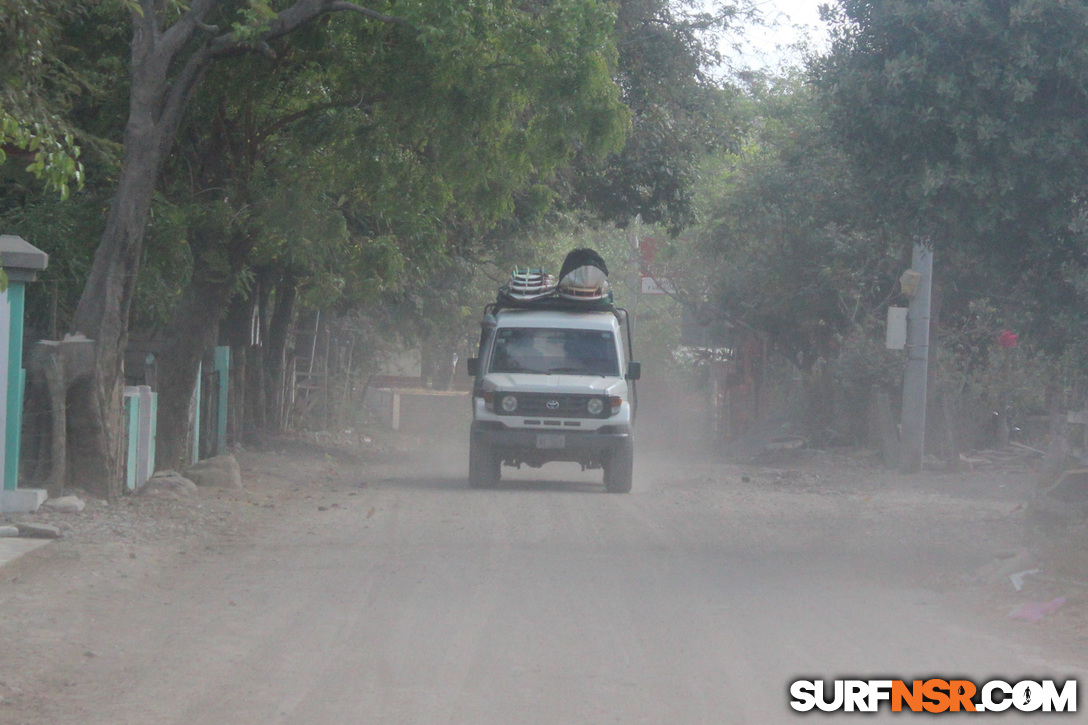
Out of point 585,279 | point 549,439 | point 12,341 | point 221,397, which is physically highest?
point 585,279

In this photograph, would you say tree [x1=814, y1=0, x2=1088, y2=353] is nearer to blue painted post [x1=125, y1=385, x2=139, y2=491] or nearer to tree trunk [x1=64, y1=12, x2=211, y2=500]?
tree trunk [x1=64, y1=12, x2=211, y2=500]

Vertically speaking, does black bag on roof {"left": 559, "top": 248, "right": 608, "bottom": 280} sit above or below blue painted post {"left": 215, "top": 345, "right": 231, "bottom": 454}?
above

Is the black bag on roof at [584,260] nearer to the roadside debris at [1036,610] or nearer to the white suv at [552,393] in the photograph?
the white suv at [552,393]

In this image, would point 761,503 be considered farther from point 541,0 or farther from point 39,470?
point 39,470

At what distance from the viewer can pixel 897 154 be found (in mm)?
9859

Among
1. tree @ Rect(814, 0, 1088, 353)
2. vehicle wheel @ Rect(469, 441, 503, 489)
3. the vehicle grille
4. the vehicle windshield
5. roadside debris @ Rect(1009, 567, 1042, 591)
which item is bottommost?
vehicle wheel @ Rect(469, 441, 503, 489)

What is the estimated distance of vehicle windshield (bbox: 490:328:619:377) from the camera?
53.2ft

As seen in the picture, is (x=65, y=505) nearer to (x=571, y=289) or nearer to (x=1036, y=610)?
(x=571, y=289)

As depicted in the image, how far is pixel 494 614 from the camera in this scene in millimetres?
7398

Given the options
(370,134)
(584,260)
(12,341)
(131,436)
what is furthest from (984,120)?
(131,436)

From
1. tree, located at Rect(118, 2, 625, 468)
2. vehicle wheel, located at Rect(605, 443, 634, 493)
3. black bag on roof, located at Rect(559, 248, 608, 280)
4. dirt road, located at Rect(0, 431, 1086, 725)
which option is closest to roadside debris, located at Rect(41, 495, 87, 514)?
dirt road, located at Rect(0, 431, 1086, 725)

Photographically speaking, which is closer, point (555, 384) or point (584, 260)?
point (555, 384)

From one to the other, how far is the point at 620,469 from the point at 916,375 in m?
6.18

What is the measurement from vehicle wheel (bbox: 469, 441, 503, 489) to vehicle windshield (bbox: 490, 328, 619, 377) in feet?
3.93
